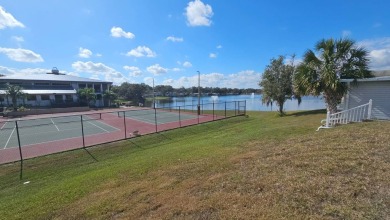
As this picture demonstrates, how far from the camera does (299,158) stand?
509 centimetres

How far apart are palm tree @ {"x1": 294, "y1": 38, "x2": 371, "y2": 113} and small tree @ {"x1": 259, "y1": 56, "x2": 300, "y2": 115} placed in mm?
10665

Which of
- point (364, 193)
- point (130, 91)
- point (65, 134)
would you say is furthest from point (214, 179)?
point (130, 91)

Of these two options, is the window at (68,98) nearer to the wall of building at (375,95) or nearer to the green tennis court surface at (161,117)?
the green tennis court surface at (161,117)

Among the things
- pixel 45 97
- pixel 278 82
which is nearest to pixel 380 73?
pixel 278 82

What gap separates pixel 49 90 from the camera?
51688 mm

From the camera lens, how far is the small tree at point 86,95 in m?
51.2

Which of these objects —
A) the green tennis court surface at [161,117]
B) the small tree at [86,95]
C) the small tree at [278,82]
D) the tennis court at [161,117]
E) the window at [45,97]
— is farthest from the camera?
the small tree at [86,95]

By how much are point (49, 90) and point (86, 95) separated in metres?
9.32

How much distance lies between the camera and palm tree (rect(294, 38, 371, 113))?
1236 cm

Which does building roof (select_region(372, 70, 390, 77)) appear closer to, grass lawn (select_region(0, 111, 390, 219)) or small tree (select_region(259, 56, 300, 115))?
small tree (select_region(259, 56, 300, 115))

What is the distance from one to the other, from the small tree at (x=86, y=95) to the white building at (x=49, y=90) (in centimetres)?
123

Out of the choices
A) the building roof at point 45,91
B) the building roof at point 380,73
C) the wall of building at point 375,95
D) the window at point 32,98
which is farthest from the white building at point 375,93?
the window at point 32,98

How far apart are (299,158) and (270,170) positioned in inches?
40.5

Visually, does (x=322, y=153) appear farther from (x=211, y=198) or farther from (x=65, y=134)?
(x=65, y=134)
